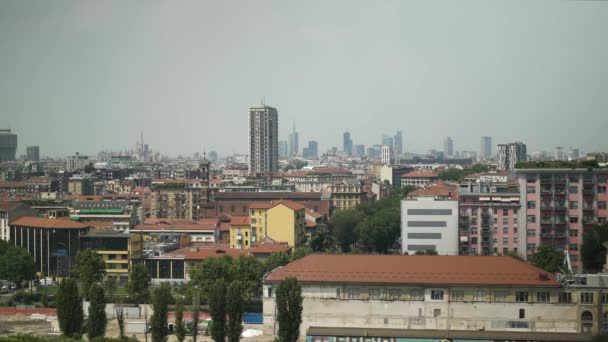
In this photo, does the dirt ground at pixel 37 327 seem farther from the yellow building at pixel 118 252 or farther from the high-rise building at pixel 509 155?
the high-rise building at pixel 509 155

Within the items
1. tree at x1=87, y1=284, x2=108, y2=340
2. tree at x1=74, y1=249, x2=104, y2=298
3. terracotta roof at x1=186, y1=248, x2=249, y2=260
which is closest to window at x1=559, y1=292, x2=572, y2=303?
tree at x1=87, y1=284, x2=108, y2=340

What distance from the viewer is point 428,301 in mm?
16656

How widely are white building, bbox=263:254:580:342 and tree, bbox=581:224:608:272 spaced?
18.9 ft

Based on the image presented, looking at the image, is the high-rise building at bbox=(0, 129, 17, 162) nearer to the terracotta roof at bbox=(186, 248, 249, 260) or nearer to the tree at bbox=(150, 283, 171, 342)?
the terracotta roof at bbox=(186, 248, 249, 260)

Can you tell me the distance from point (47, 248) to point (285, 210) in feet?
26.4

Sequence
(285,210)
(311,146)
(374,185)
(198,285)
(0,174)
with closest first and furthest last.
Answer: (198,285) → (285,210) → (374,185) → (0,174) → (311,146)

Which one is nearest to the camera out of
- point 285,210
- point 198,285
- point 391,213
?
point 198,285

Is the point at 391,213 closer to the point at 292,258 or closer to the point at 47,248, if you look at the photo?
the point at 292,258

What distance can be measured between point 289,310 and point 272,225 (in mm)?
13072

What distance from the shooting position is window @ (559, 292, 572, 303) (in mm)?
16344

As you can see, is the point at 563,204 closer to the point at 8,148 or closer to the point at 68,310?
the point at 68,310

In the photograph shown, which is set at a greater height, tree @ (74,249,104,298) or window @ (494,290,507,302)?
Answer: window @ (494,290,507,302)

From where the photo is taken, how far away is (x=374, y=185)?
177 feet

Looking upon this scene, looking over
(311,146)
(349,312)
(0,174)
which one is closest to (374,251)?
(349,312)
